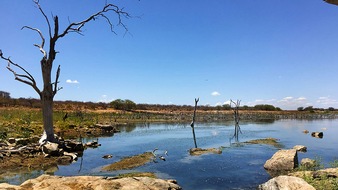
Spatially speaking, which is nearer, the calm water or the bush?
the calm water

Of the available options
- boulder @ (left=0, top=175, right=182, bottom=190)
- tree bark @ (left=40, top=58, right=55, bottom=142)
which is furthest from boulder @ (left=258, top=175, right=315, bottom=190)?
tree bark @ (left=40, top=58, right=55, bottom=142)

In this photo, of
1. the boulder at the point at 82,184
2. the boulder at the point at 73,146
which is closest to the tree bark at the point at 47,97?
the boulder at the point at 73,146

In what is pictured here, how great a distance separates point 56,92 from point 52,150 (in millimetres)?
4480

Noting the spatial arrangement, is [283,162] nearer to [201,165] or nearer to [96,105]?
[201,165]

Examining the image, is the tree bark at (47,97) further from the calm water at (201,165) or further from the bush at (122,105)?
the bush at (122,105)

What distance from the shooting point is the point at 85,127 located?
41031 millimetres

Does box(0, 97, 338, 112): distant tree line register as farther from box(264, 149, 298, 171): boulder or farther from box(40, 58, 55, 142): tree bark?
box(264, 149, 298, 171): boulder

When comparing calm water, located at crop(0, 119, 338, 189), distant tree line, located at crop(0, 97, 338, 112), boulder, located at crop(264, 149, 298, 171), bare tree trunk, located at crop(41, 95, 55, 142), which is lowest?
calm water, located at crop(0, 119, 338, 189)

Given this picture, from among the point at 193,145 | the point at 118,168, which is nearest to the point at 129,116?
the point at 193,145

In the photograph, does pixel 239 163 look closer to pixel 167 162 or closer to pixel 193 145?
pixel 167 162

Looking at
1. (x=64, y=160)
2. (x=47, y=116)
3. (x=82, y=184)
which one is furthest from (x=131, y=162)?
(x=82, y=184)

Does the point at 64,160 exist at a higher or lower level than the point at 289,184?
lower

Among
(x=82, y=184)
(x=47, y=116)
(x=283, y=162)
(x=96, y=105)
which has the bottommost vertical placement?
(x=283, y=162)

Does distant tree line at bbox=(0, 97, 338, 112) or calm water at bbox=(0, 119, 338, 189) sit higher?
distant tree line at bbox=(0, 97, 338, 112)
